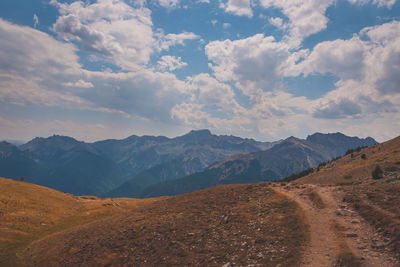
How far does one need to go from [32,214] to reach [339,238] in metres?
66.5

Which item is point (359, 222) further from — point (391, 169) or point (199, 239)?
point (391, 169)

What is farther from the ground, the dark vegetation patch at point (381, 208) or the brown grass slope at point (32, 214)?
the dark vegetation patch at point (381, 208)

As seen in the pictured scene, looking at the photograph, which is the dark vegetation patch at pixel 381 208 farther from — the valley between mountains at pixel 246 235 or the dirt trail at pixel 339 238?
the dirt trail at pixel 339 238

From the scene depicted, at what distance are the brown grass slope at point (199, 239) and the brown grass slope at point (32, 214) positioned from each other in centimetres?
504

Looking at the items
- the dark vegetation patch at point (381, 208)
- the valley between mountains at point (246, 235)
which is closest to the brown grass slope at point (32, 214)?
the valley between mountains at point (246, 235)

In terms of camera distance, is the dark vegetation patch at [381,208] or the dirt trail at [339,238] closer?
the dirt trail at [339,238]

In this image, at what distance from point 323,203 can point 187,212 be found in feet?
70.7

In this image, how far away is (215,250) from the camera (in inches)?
870

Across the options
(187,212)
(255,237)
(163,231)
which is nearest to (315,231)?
(255,237)

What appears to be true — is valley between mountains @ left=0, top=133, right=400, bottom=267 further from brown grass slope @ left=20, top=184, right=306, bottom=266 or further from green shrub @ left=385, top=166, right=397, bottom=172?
green shrub @ left=385, top=166, right=397, bottom=172

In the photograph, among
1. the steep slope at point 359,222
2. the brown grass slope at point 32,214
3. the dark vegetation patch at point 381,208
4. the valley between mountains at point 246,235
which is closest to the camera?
the steep slope at point 359,222

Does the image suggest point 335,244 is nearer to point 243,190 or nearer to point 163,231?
point 163,231

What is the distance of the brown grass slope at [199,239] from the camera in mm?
20266

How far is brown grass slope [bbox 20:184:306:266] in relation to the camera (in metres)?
20.3
